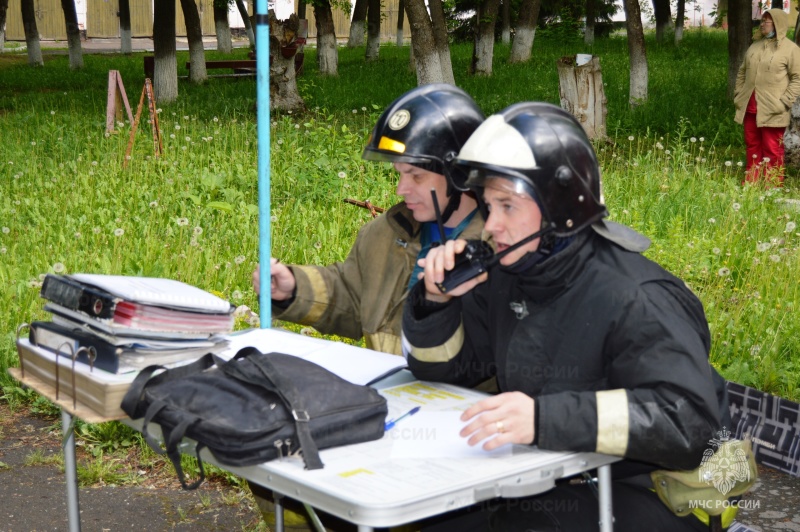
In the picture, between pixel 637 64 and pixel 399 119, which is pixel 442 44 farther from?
pixel 399 119

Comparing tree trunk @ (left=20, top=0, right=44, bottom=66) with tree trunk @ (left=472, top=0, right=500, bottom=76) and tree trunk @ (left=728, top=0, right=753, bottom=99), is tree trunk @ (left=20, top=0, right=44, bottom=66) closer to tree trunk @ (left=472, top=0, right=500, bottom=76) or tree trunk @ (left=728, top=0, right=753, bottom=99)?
tree trunk @ (left=472, top=0, right=500, bottom=76)

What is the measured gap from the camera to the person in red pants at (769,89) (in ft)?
34.8

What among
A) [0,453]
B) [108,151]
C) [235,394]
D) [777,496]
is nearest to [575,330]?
[235,394]

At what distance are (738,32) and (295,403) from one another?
15791 mm

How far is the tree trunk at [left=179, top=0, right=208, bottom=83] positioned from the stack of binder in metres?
19.4

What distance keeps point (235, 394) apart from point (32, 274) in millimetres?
4574

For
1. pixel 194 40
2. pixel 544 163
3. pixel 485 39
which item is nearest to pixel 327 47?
pixel 194 40

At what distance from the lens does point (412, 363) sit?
2.67m

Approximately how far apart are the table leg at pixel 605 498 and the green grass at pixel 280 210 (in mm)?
2855

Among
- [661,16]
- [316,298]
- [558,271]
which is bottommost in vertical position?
[316,298]

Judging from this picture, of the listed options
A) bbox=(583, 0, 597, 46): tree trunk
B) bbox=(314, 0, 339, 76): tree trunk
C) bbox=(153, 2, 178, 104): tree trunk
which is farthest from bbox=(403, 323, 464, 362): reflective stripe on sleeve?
bbox=(583, 0, 597, 46): tree trunk

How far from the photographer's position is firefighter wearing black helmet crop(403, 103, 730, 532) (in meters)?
2.15

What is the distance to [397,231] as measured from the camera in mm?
3303

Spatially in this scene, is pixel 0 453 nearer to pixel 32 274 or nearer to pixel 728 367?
pixel 32 274
